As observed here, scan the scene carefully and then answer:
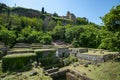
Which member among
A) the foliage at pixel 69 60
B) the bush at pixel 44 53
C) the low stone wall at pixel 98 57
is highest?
the bush at pixel 44 53

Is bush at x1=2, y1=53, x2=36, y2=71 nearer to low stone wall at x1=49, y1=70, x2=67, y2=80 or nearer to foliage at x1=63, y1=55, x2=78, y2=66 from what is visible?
low stone wall at x1=49, y1=70, x2=67, y2=80

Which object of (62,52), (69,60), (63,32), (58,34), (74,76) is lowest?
(74,76)

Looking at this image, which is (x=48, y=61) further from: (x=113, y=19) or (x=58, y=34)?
(x=58, y=34)

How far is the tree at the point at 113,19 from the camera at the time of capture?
64.6 ft

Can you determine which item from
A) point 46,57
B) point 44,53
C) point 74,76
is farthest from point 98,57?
point 44,53

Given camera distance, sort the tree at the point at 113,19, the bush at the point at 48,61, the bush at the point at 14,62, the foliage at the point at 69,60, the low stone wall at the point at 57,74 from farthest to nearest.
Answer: the foliage at the point at 69,60
the bush at the point at 48,61
the tree at the point at 113,19
the bush at the point at 14,62
the low stone wall at the point at 57,74

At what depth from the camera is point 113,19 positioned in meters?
19.9

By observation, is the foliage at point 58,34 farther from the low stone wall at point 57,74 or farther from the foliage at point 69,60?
the low stone wall at point 57,74

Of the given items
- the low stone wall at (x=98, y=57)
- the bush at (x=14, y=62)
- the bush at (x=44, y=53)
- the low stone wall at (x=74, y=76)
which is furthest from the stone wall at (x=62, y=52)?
the bush at (x=14, y=62)

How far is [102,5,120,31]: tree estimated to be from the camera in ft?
64.6

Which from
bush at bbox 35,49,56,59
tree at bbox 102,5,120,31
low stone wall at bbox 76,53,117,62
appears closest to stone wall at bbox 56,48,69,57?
bush at bbox 35,49,56,59

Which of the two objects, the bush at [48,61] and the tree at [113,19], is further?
the bush at [48,61]

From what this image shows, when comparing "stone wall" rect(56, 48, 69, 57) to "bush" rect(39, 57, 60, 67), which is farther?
"stone wall" rect(56, 48, 69, 57)

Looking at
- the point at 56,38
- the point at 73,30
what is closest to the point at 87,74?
the point at 73,30
